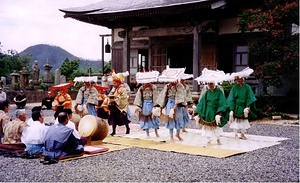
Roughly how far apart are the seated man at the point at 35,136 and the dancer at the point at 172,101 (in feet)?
9.05

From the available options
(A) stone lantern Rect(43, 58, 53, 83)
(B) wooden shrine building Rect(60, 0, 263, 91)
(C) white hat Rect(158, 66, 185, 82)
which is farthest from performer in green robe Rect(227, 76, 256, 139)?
(A) stone lantern Rect(43, 58, 53, 83)

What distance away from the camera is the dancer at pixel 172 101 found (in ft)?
26.7

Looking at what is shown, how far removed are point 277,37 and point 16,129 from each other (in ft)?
29.8

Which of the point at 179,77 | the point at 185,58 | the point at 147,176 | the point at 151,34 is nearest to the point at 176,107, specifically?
the point at 179,77

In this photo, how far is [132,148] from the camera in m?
7.50

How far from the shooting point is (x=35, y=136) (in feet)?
21.6

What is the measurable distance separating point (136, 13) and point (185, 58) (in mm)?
4695

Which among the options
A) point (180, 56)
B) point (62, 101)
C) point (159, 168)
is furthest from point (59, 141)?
point (180, 56)

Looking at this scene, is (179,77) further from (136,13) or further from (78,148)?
(136,13)

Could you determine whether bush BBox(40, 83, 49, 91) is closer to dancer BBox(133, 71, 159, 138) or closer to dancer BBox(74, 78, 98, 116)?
dancer BBox(74, 78, 98, 116)

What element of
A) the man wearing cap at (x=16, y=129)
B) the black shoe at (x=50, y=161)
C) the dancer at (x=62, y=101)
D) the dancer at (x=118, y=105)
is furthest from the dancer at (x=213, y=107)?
the dancer at (x=62, y=101)

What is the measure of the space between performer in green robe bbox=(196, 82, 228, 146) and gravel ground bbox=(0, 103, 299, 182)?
3.24 ft

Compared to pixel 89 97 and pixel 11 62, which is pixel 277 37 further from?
pixel 11 62

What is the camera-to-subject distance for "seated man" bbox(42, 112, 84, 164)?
6258mm
